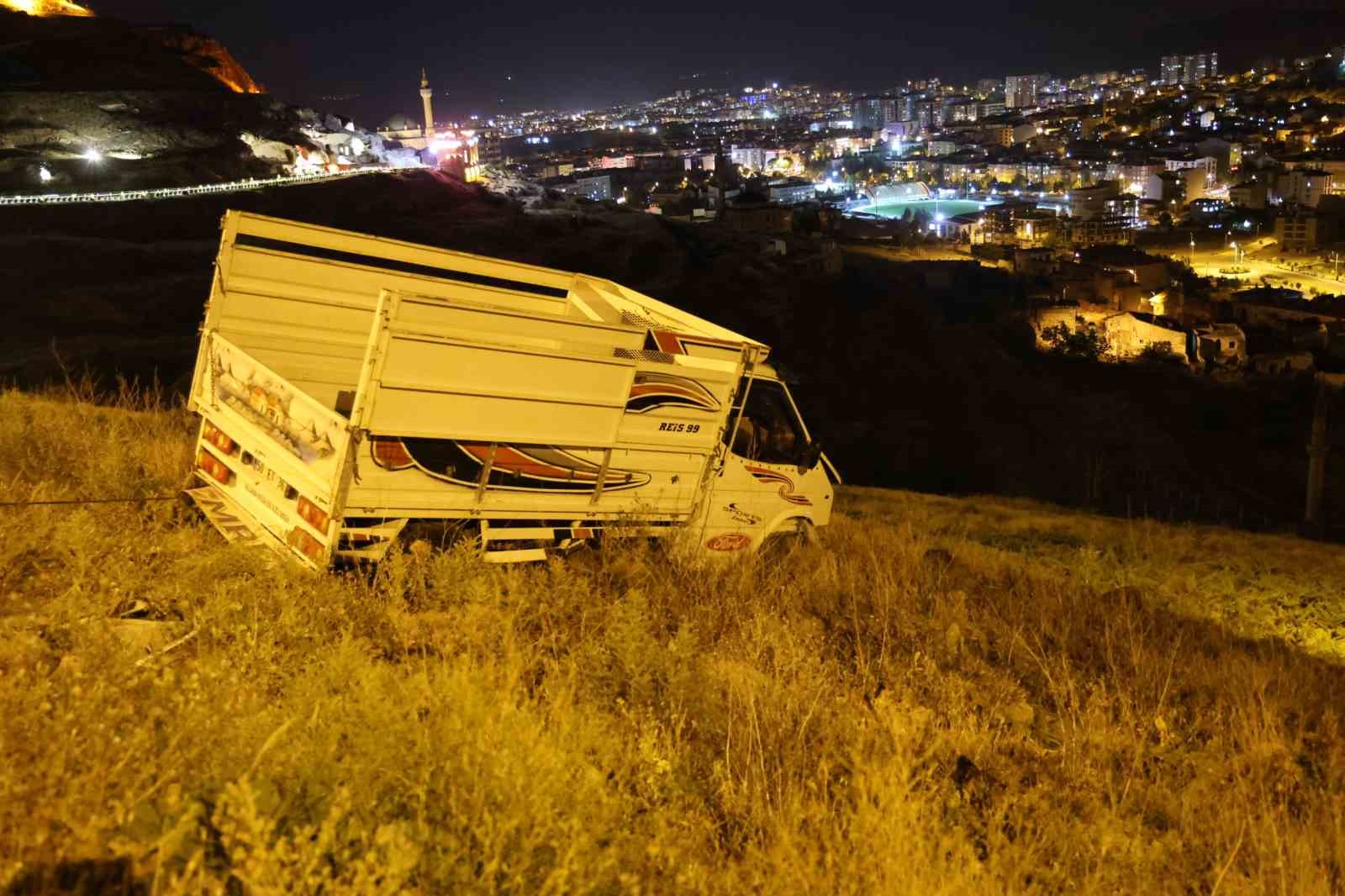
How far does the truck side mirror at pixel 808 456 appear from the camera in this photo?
26.8 feet

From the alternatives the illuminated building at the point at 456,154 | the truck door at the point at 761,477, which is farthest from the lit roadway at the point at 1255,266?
the truck door at the point at 761,477

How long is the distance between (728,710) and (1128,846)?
1.74 meters

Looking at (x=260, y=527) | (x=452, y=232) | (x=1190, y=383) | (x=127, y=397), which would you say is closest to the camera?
(x=260, y=527)

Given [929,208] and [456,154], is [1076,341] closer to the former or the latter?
[456,154]

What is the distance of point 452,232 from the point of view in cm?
4222

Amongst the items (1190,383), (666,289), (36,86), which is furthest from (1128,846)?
(36,86)

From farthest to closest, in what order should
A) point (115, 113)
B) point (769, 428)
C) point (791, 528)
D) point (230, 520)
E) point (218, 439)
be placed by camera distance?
point (115, 113) → point (791, 528) → point (769, 428) → point (218, 439) → point (230, 520)

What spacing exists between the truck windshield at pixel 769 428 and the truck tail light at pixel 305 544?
3429mm

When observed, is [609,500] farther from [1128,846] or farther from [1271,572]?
[1271,572]

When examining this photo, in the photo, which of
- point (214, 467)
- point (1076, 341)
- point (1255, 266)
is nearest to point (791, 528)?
point (214, 467)

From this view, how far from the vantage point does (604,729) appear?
12.4ft

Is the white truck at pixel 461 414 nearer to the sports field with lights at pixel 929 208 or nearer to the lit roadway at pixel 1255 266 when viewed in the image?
the lit roadway at pixel 1255 266

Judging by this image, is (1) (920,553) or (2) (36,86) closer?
(1) (920,553)

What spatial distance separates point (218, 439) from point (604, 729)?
13.4 ft
